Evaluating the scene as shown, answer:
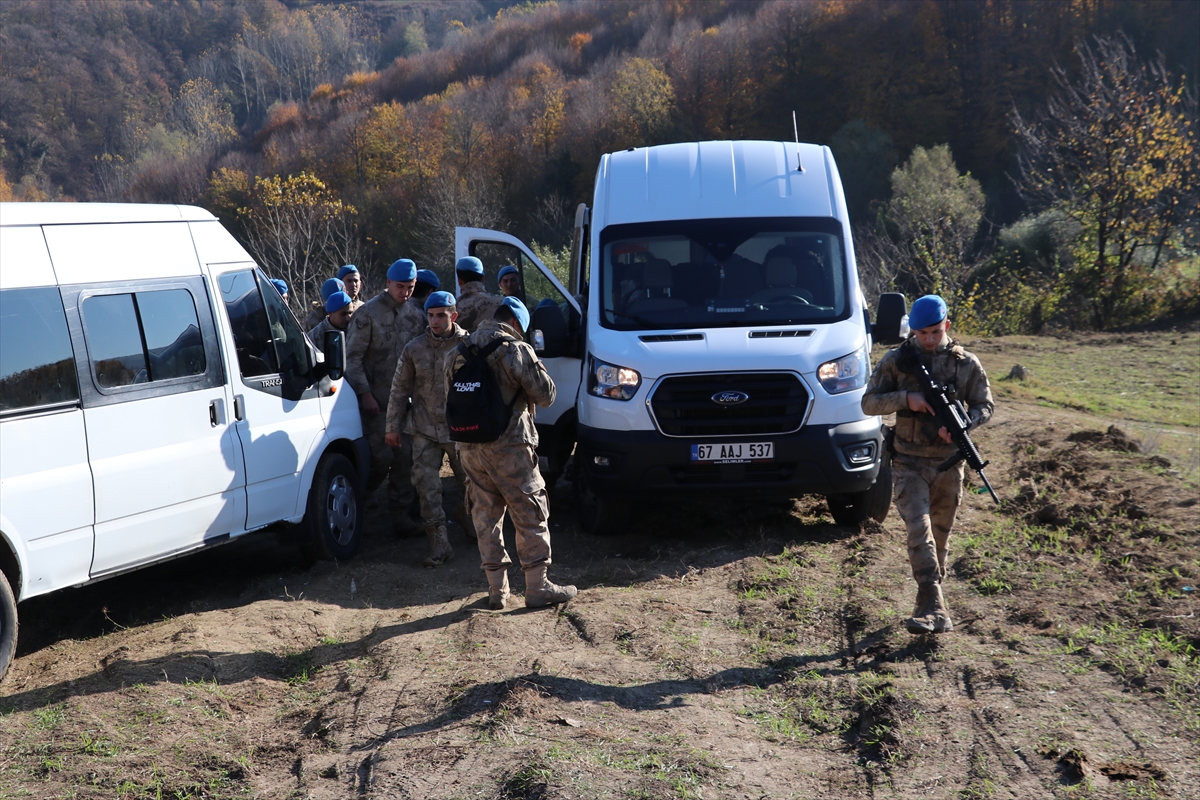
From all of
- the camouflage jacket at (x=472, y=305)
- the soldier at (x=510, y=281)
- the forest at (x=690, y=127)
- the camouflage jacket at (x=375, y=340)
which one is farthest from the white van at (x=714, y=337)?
the forest at (x=690, y=127)

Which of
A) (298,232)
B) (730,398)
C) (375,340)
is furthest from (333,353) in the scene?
(298,232)

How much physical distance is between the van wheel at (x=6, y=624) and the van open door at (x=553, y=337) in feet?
12.9

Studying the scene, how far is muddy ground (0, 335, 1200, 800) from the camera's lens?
418 centimetres

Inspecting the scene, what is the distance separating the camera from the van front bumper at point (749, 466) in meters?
7.23

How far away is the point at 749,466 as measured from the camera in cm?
730

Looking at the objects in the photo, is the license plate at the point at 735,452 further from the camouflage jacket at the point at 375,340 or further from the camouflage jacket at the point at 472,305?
the camouflage jacket at the point at 375,340

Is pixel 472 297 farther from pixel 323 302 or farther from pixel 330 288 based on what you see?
pixel 323 302

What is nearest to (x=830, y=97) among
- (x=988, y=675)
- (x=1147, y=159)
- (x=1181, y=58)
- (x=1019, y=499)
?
(x=1181, y=58)

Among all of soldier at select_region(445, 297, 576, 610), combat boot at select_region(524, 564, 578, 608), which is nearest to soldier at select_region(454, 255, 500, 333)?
soldier at select_region(445, 297, 576, 610)

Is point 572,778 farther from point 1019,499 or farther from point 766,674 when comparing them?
point 1019,499

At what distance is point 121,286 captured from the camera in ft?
19.4

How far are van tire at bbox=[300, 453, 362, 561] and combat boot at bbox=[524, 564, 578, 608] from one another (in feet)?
6.07

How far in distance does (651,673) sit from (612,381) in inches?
101

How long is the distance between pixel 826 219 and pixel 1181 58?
54.0 metres
